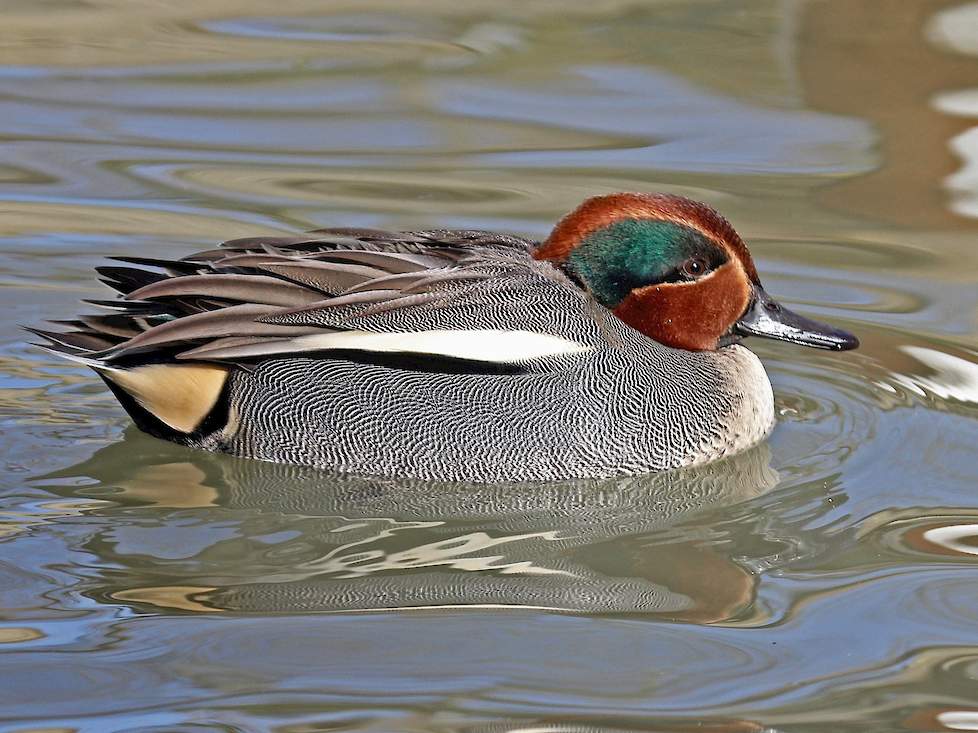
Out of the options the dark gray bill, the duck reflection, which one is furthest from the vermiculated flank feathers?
the dark gray bill

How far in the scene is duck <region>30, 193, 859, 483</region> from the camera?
5.50m

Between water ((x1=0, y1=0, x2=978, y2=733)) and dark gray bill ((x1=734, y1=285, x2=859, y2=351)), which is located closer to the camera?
water ((x1=0, y1=0, x2=978, y2=733))

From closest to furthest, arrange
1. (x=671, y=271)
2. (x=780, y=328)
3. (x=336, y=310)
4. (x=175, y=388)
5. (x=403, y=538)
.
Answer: (x=403, y=538) < (x=336, y=310) < (x=175, y=388) < (x=671, y=271) < (x=780, y=328)

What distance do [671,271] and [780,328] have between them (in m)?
0.49

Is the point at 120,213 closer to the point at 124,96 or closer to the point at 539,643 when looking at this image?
the point at 124,96

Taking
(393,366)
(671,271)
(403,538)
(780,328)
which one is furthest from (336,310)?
(780,328)

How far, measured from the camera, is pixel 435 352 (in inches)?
216

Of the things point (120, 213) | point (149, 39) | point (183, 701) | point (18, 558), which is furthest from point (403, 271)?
point (149, 39)

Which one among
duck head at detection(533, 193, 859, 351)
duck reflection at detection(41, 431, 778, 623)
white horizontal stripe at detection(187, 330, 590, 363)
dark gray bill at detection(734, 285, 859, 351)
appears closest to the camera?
duck reflection at detection(41, 431, 778, 623)

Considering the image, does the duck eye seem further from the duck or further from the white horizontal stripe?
the white horizontal stripe

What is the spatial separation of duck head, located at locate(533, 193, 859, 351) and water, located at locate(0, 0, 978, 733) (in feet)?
1.53

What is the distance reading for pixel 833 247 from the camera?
7.95 meters

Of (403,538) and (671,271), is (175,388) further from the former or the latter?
(671,271)

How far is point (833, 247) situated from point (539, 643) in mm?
4025
